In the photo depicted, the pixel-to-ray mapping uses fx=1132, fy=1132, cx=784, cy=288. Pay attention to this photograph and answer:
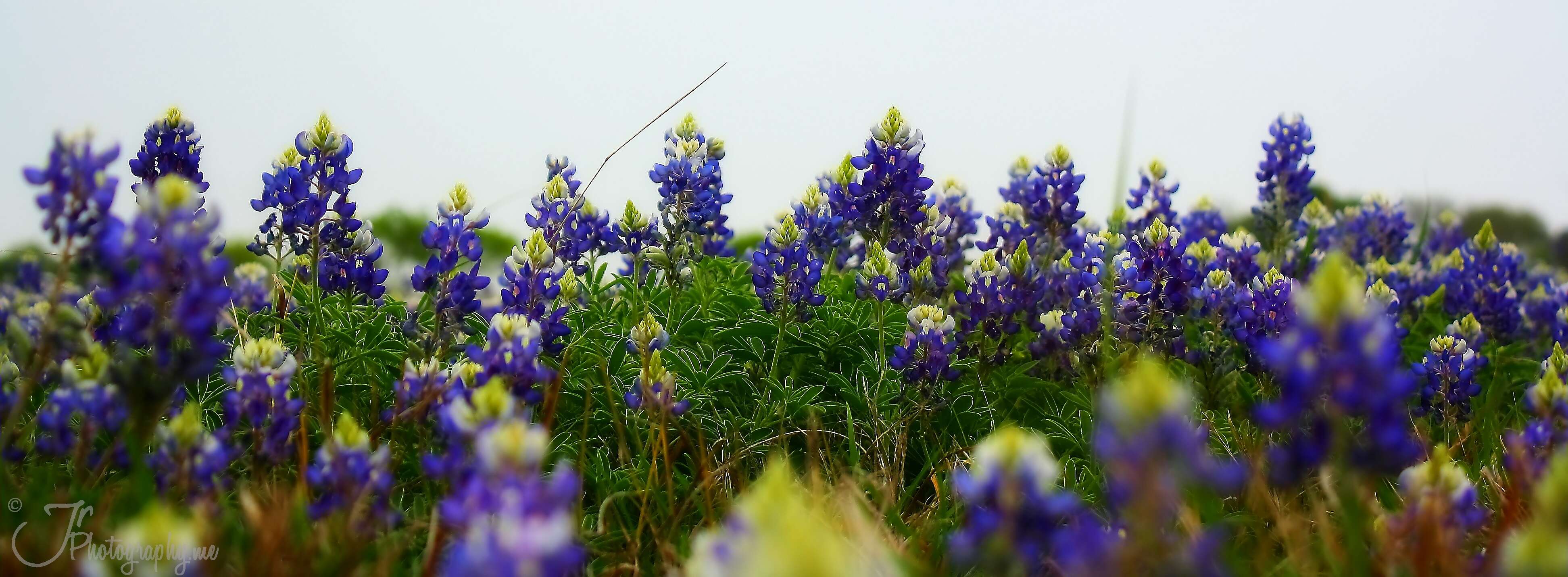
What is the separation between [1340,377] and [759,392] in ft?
10.2

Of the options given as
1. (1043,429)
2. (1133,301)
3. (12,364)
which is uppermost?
(12,364)

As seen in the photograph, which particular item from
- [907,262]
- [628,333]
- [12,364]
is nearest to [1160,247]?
[907,262]

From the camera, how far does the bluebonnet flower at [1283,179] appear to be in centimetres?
696

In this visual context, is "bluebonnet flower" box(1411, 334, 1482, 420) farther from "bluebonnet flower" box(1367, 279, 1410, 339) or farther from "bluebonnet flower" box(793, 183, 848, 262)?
"bluebonnet flower" box(793, 183, 848, 262)

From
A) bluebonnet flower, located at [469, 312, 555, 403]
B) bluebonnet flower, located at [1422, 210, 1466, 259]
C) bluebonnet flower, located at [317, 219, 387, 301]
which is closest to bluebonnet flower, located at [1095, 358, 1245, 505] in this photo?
bluebonnet flower, located at [469, 312, 555, 403]

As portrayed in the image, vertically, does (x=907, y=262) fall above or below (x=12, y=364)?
below

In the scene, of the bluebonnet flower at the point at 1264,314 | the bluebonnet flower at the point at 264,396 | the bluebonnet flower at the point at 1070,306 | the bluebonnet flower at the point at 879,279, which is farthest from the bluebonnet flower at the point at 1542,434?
the bluebonnet flower at the point at 264,396

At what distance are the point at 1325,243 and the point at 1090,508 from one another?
4940 mm

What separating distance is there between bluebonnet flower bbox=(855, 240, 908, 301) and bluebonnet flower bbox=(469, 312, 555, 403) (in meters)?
1.62

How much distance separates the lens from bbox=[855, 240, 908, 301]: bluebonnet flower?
4551mm

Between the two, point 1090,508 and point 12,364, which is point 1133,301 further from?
point 12,364

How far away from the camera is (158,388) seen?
254cm

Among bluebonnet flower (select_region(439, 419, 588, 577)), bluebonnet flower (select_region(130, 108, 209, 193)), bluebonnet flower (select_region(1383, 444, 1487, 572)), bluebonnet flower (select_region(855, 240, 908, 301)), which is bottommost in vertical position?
bluebonnet flower (select_region(1383, 444, 1487, 572))

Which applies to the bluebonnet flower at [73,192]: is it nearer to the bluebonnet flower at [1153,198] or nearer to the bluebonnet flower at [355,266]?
the bluebonnet flower at [355,266]
